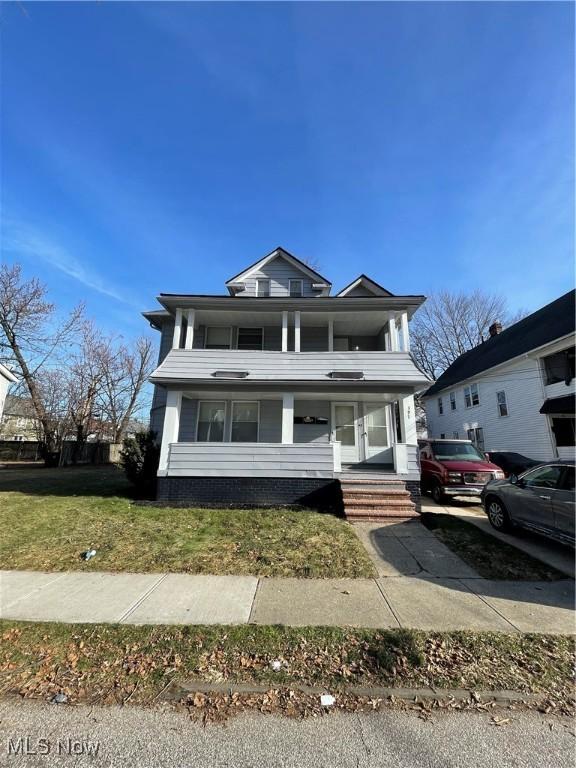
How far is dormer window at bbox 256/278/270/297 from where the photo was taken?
535 inches

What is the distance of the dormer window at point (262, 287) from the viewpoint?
535 inches

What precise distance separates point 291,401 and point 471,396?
1836 centimetres

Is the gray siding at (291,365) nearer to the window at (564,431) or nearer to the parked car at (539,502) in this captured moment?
the parked car at (539,502)

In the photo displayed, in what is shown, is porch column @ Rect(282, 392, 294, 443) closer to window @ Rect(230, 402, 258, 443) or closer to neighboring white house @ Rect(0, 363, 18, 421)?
window @ Rect(230, 402, 258, 443)

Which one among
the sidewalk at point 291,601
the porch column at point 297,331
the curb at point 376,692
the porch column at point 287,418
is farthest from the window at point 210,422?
the curb at point 376,692

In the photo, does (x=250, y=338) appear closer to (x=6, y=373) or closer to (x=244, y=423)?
(x=244, y=423)

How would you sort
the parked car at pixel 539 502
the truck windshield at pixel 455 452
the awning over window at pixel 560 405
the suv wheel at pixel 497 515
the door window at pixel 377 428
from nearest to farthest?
the parked car at pixel 539 502
the suv wheel at pixel 497 515
the truck windshield at pixel 455 452
the door window at pixel 377 428
the awning over window at pixel 560 405

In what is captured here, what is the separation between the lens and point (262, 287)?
44.8 feet

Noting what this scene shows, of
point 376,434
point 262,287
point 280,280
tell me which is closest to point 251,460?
point 376,434

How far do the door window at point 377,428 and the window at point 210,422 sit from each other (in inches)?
193

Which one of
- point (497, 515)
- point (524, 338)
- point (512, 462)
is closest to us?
point (497, 515)

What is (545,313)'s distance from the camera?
20734 mm

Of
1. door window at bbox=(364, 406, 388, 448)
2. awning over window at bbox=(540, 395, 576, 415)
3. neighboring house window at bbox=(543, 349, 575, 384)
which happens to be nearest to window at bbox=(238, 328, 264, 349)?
door window at bbox=(364, 406, 388, 448)

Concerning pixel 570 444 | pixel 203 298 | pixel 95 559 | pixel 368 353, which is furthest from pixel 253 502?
pixel 570 444
